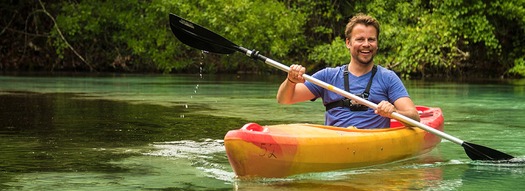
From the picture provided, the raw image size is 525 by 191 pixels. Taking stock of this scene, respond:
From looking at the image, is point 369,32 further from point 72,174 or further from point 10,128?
Answer: point 10,128

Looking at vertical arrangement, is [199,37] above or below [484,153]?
above

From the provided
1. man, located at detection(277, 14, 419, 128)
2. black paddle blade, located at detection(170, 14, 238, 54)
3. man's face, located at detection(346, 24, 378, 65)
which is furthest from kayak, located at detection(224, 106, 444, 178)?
black paddle blade, located at detection(170, 14, 238, 54)

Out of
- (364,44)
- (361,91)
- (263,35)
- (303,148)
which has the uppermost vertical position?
(263,35)

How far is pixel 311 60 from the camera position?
890 inches

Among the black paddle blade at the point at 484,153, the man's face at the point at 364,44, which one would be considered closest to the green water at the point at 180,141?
the black paddle blade at the point at 484,153

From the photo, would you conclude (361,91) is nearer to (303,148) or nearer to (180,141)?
(303,148)

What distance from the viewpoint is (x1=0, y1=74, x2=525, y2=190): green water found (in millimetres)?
5035

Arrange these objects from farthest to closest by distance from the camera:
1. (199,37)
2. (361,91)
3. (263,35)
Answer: (263,35)
(199,37)
(361,91)

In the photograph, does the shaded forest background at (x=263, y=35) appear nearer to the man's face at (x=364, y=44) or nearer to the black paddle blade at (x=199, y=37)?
the black paddle blade at (x=199, y=37)

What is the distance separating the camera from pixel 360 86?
18.6 ft

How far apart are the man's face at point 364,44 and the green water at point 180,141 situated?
67 cm

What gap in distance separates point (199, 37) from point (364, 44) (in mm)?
1534

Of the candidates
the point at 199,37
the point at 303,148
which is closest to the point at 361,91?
the point at 303,148

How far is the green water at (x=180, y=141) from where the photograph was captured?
5.04 m
